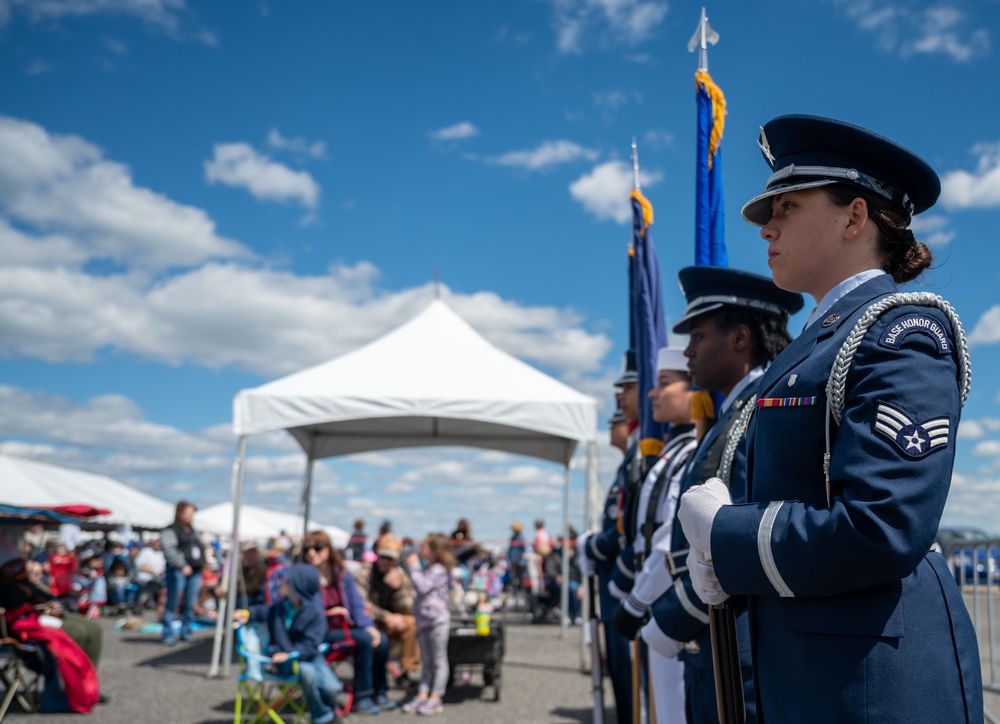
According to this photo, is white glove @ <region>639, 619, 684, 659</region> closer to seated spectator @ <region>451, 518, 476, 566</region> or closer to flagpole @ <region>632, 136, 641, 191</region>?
flagpole @ <region>632, 136, 641, 191</region>

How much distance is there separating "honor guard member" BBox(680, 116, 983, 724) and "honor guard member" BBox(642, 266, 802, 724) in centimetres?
65

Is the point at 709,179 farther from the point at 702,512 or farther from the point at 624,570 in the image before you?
the point at 702,512

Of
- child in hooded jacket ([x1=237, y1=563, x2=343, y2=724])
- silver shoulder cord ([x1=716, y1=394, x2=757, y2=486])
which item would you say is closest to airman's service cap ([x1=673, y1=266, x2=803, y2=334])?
silver shoulder cord ([x1=716, y1=394, x2=757, y2=486])

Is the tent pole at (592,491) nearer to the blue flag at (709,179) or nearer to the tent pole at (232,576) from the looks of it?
the tent pole at (232,576)

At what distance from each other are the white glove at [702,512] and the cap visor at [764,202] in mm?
587

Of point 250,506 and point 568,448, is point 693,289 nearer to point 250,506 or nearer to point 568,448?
point 568,448

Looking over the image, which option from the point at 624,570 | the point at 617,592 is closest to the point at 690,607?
the point at 624,570

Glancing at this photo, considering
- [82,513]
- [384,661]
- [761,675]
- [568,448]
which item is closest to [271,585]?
[384,661]

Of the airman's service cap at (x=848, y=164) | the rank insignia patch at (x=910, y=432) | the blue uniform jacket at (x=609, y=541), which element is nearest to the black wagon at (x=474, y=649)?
the blue uniform jacket at (x=609, y=541)

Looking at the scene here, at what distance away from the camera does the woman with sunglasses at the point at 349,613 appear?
23.4ft

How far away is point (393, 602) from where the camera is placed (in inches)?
332

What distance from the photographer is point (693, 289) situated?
9.68ft

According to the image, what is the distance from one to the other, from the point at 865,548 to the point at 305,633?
221 inches

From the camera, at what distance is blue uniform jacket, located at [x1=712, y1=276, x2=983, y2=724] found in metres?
1.33
